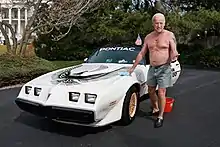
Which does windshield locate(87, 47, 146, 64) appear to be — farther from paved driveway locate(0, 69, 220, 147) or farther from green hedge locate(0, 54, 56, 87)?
green hedge locate(0, 54, 56, 87)

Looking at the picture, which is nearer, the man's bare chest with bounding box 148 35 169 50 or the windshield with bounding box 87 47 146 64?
the man's bare chest with bounding box 148 35 169 50

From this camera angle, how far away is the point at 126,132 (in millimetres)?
5430

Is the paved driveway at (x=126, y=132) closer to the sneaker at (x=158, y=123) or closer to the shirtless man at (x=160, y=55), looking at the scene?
the sneaker at (x=158, y=123)

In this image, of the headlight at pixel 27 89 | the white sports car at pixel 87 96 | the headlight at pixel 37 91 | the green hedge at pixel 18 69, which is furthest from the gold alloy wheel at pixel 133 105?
the green hedge at pixel 18 69

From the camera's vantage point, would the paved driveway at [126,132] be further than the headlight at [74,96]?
No

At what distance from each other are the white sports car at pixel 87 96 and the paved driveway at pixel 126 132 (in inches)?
9.0

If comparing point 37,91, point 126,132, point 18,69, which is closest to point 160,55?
point 126,132

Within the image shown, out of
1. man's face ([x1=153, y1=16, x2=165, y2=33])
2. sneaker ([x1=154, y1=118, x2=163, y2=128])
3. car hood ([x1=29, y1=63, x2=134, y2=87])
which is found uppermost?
man's face ([x1=153, y1=16, x2=165, y2=33])

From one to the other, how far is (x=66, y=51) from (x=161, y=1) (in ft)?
21.1

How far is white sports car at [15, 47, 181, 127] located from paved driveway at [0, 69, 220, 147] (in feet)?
0.75

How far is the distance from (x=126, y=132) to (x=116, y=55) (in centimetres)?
214

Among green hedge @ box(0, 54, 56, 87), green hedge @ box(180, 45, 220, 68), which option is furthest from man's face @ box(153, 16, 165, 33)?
green hedge @ box(180, 45, 220, 68)

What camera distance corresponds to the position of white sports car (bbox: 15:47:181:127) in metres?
5.03

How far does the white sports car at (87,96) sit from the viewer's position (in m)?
5.03
